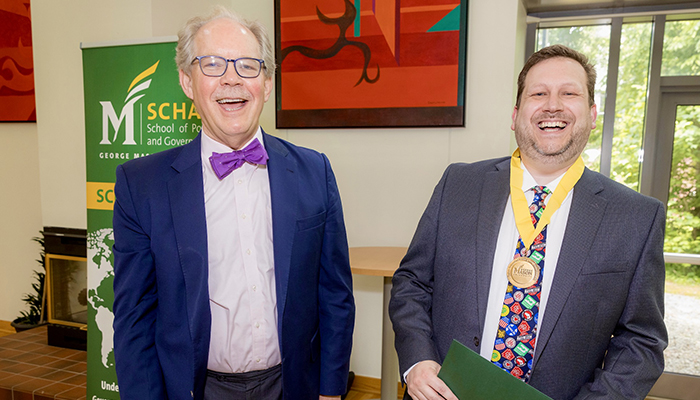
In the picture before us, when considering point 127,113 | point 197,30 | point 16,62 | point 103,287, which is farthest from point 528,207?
point 16,62

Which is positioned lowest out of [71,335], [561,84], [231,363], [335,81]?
[71,335]

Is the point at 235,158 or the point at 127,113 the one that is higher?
the point at 127,113

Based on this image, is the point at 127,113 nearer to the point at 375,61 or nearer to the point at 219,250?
the point at 219,250

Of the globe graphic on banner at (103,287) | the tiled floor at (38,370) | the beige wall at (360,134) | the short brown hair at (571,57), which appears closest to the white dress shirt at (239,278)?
the short brown hair at (571,57)

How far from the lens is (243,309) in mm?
1310

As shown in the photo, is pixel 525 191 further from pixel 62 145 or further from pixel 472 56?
pixel 62 145

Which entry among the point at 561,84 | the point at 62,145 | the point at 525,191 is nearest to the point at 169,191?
the point at 525,191

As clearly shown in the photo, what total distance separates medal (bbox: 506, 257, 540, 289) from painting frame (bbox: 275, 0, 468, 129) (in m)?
1.86

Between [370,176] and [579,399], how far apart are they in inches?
86.9

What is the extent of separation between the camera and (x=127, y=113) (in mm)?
2244

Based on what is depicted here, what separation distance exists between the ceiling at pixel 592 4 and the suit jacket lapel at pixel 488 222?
2.22 meters

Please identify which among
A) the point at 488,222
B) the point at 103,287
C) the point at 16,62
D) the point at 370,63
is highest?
the point at 16,62

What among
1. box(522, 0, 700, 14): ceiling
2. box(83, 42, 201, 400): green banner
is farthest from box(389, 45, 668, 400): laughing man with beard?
box(522, 0, 700, 14): ceiling

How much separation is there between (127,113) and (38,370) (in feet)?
7.32
